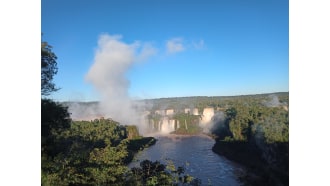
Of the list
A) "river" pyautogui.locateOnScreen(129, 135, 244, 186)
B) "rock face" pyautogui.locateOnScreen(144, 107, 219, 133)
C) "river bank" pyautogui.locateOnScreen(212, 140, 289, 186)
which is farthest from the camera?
"rock face" pyautogui.locateOnScreen(144, 107, 219, 133)

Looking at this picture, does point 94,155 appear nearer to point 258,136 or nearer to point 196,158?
point 196,158

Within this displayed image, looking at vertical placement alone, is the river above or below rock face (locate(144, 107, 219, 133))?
below

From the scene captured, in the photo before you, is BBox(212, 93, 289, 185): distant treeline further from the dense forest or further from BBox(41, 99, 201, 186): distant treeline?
BBox(41, 99, 201, 186): distant treeline

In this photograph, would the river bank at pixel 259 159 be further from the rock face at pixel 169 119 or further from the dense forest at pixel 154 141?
the rock face at pixel 169 119

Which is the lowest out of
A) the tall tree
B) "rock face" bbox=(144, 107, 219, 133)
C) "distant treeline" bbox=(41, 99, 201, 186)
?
"distant treeline" bbox=(41, 99, 201, 186)

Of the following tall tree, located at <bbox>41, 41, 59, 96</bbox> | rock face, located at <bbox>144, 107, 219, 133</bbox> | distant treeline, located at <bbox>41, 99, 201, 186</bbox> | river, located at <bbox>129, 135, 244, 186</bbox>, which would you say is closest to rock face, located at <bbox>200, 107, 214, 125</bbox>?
rock face, located at <bbox>144, 107, 219, 133</bbox>
